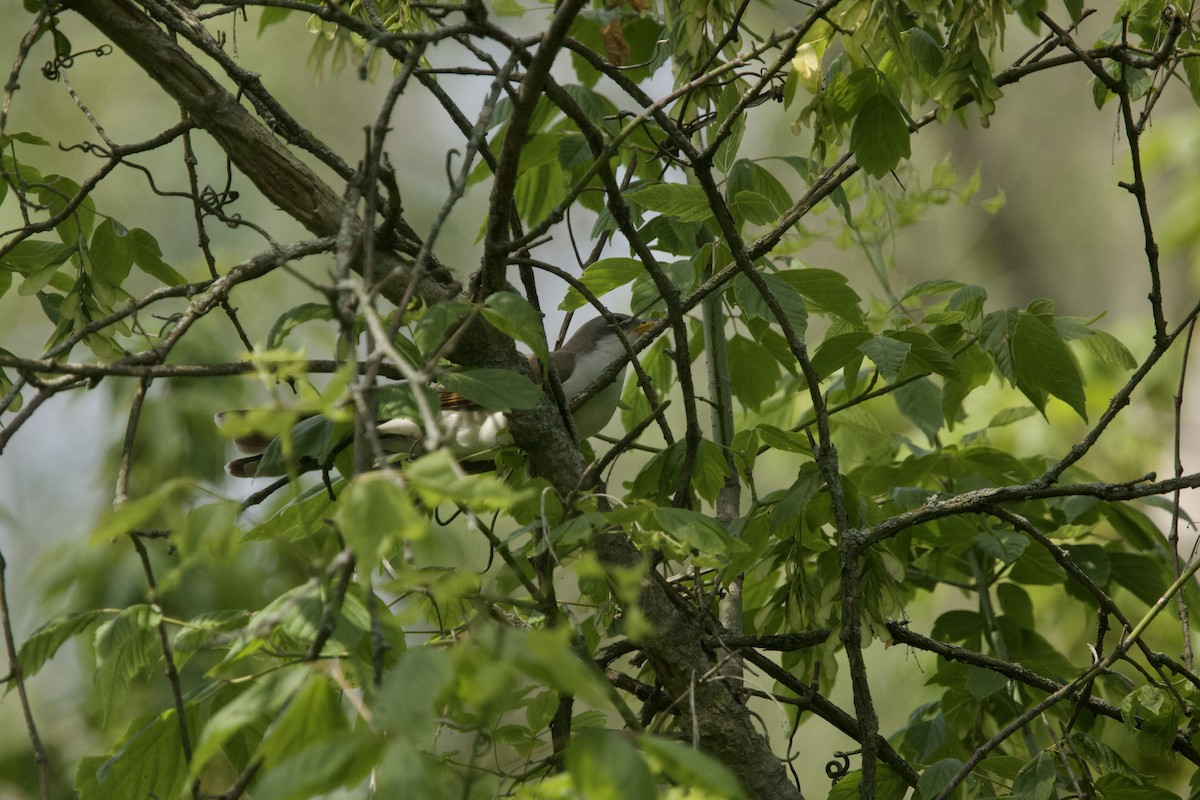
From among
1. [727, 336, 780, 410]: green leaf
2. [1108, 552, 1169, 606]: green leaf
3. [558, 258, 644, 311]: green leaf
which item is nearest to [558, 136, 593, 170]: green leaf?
[558, 258, 644, 311]: green leaf

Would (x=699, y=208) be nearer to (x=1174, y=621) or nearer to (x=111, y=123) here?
(x=1174, y=621)

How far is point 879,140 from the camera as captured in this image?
1567 millimetres

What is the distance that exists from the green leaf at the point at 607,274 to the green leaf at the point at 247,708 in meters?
1.10

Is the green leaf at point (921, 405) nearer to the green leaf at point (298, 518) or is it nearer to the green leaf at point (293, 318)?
the green leaf at point (298, 518)

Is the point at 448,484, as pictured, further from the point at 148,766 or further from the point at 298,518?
the point at 298,518

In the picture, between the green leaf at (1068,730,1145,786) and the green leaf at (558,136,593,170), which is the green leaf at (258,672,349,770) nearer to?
the green leaf at (558,136,593,170)

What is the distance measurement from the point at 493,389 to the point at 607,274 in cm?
70

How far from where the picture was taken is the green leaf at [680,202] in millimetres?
1661

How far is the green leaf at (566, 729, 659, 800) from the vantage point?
29.1 inches

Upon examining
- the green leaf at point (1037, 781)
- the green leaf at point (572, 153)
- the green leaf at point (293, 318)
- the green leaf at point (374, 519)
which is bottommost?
the green leaf at point (1037, 781)

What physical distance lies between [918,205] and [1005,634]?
1.06 meters

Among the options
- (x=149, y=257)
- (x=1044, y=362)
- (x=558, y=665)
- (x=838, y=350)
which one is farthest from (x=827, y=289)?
(x=558, y=665)

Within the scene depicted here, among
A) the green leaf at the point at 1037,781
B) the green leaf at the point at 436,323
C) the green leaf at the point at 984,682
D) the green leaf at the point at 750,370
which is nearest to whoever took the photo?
the green leaf at the point at 436,323

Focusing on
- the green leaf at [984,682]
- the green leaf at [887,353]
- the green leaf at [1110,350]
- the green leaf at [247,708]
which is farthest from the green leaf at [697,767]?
the green leaf at [1110,350]
